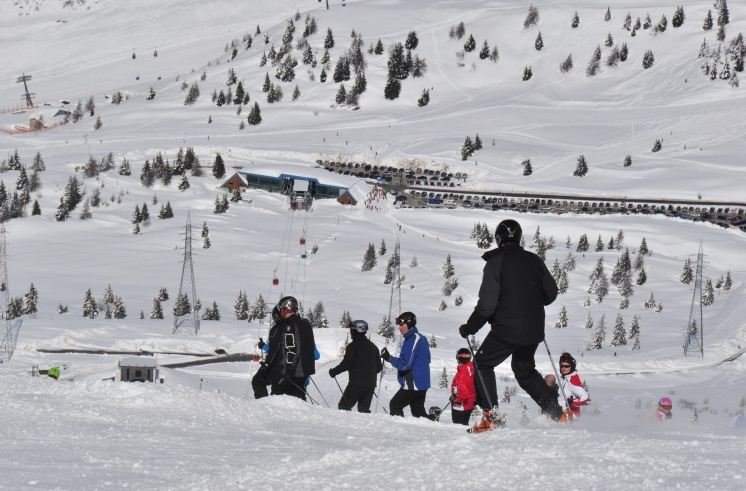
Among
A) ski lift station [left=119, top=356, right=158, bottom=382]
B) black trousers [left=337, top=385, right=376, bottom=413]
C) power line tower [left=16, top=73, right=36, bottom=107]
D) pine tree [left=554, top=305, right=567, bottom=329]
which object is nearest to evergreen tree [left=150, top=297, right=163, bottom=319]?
pine tree [left=554, top=305, right=567, bottom=329]

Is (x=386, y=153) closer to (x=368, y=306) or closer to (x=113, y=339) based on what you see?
(x=368, y=306)

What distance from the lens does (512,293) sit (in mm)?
7992

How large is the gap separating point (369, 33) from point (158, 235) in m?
64.0

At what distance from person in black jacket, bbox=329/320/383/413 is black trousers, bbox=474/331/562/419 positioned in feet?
8.47

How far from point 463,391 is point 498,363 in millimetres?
2591

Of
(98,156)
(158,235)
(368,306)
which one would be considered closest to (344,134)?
(98,156)

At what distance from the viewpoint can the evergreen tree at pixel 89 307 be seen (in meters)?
48.3

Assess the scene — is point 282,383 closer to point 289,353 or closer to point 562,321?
point 289,353

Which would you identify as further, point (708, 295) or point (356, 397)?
point (708, 295)

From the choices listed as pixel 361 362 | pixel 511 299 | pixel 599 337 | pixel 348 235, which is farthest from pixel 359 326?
pixel 348 235

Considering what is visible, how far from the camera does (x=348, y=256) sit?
207 ft

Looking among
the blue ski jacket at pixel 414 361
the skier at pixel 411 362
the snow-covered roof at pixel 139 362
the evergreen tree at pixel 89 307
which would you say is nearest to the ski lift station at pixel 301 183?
the evergreen tree at pixel 89 307

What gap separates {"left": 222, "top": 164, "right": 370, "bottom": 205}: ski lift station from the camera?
80.1 metres

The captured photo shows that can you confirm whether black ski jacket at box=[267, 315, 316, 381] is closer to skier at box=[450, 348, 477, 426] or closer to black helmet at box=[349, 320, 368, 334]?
black helmet at box=[349, 320, 368, 334]
